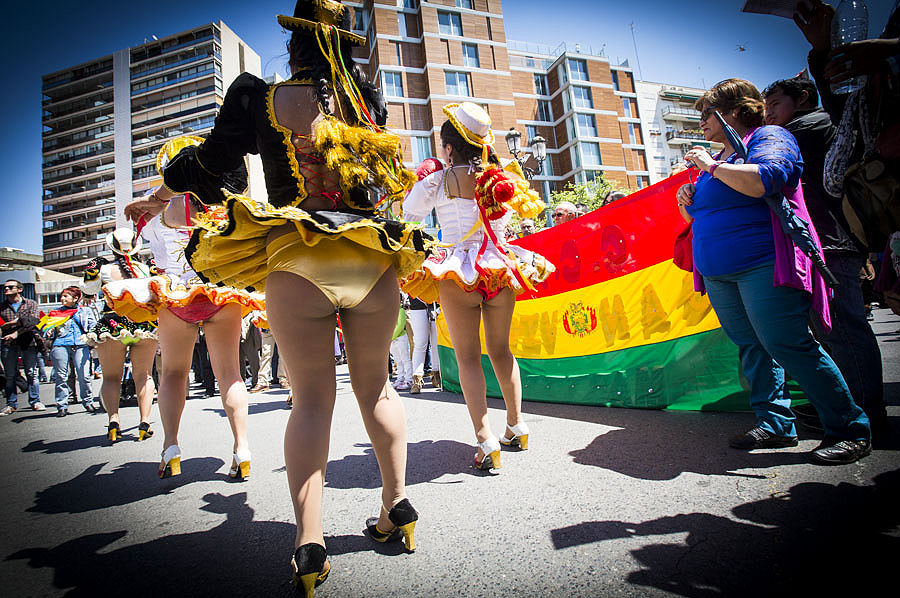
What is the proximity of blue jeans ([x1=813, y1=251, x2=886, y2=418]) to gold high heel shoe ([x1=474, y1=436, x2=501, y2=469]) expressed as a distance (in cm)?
197

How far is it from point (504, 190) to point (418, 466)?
1.76 metres

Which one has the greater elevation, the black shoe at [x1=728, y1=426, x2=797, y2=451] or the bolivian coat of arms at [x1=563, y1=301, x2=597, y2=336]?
the bolivian coat of arms at [x1=563, y1=301, x2=597, y2=336]

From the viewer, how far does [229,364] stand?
2885 mm

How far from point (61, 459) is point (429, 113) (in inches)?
1462

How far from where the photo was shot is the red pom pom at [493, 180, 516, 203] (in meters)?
2.53

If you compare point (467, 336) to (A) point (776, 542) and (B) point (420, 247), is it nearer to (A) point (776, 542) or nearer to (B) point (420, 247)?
(B) point (420, 247)

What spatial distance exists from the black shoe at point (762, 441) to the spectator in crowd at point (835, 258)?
425 mm

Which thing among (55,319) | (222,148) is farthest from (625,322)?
(55,319)

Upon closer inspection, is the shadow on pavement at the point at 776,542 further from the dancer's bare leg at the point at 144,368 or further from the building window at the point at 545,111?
the building window at the point at 545,111

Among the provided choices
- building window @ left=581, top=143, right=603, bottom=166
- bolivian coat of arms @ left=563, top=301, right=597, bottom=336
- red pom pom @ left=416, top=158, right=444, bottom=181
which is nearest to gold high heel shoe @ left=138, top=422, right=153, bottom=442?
red pom pom @ left=416, top=158, right=444, bottom=181

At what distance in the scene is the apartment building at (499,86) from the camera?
36.6 meters

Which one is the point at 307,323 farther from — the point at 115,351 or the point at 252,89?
the point at 115,351

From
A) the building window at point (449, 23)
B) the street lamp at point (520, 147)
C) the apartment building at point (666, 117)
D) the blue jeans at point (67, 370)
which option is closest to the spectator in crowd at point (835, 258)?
the street lamp at point (520, 147)

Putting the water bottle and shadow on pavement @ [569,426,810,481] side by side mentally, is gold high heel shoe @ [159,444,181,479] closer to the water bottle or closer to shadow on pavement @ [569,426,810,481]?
shadow on pavement @ [569,426,810,481]
